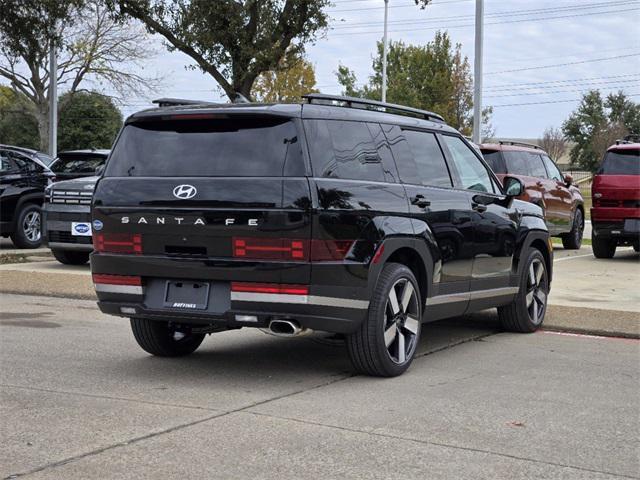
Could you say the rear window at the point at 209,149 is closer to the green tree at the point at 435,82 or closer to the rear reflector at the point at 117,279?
the rear reflector at the point at 117,279

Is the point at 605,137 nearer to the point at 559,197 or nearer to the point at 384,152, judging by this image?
the point at 559,197

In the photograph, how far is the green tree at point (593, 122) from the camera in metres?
76.8

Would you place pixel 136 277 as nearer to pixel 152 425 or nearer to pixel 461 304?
pixel 152 425

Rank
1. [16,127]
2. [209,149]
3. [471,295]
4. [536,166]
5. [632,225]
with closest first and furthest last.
A: 1. [209,149]
2. [471,295]
3. [632,225]
4. [536,166]
5. [16,127]

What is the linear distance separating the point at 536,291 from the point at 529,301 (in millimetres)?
172

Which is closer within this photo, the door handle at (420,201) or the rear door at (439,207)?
the door handle at (420,201)

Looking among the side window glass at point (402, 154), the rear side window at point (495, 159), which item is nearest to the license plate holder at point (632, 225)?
the rear side window at point (495, 159)

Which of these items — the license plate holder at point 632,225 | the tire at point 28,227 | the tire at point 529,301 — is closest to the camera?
the tire at point 529,301

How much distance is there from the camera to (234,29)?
1961 centimetres

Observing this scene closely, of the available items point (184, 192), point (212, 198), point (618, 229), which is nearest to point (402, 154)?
point (212, 198)

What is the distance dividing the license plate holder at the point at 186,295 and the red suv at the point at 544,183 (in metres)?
9.89

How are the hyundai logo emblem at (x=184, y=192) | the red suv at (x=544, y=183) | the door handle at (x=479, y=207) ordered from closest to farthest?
the hyundai logo emblem at (x=184, y=192) → the door handle at (x=479, y=207) → the red suv at (x=544, y=183)

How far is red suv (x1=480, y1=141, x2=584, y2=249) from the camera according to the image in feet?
52.8

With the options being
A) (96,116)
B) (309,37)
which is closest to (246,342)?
(309,37)
